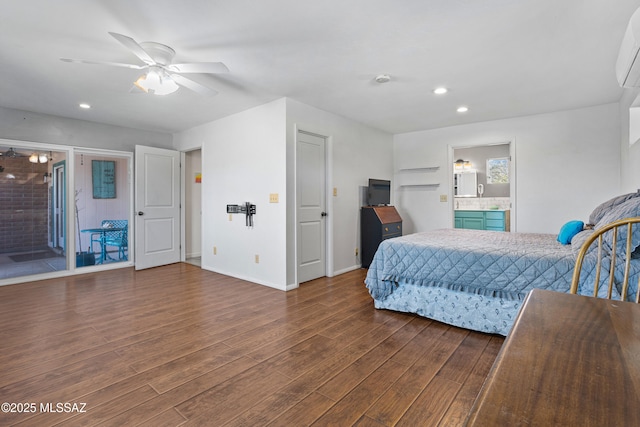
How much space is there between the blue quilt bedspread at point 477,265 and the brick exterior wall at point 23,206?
15.6 ft

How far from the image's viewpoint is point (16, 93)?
3580 mm

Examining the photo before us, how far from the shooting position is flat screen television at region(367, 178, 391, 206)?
501 centimetres

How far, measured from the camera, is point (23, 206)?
4.46 m

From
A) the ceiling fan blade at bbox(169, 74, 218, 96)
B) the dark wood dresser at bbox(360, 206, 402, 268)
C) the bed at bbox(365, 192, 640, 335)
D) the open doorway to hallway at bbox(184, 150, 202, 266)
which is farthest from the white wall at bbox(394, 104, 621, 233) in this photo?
the open doorway to hallway at bbox(184, 150, 202, 266)

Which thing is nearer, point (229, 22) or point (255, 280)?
point (229, 22)

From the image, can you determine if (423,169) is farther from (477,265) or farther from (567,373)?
(567,373)

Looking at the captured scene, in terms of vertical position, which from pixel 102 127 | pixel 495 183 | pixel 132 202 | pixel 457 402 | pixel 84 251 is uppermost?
pixel 102 127

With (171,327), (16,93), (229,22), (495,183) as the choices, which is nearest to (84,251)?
(16,93)

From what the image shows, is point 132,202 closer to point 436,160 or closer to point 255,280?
point 255,280

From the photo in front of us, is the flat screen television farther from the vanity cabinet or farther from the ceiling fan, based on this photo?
the ceiling fan

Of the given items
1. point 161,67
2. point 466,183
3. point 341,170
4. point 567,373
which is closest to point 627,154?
point 341,170

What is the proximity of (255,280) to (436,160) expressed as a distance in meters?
3.51

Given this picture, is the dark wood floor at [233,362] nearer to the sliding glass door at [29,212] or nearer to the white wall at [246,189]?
the white wall at [246,189]

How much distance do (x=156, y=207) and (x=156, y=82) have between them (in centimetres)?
312
